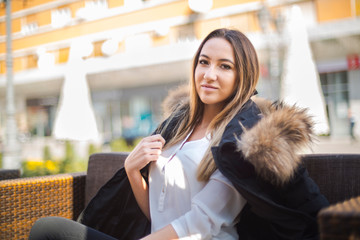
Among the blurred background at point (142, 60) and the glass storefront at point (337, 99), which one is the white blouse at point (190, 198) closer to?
the blurred background at point (142, 60)

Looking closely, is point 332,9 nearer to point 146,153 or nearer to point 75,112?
point 75,112

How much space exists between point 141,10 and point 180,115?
17524 millimetres

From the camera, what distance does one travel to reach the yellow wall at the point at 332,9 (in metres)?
14.0

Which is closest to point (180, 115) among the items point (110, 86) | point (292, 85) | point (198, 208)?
point (198, 208)

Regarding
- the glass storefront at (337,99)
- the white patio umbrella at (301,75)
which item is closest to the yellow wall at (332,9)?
the white patio umbrella at (301,75)

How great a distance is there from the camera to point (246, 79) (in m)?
1.73

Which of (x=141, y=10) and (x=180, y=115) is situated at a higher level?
(x=141, y=10)

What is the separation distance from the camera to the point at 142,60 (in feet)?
57.5

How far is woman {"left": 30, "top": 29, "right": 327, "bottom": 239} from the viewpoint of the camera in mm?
1325

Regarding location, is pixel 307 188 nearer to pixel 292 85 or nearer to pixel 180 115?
pixel 180 115

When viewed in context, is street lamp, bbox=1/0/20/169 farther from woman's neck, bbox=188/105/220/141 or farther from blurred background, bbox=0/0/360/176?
woman's neck, bbox=188/105/220/141

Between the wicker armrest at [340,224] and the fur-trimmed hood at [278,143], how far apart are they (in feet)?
1.18

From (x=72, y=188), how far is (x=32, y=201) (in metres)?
0.27

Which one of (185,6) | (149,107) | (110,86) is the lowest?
(149,107)
